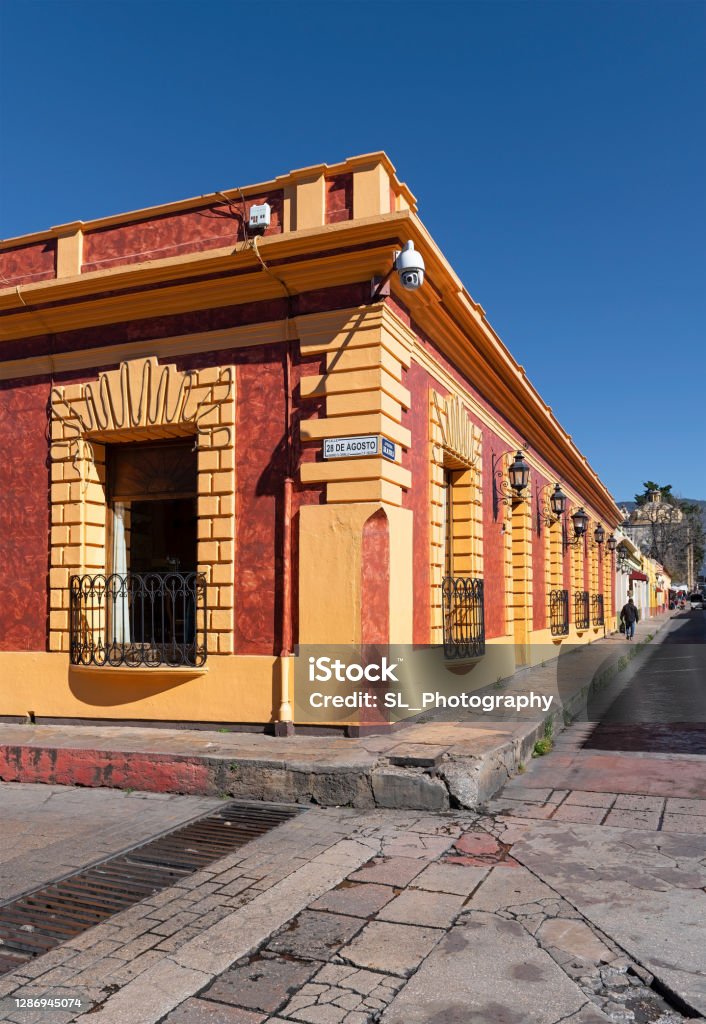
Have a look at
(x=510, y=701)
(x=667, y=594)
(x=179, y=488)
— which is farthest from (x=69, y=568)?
(x=667, y=594)

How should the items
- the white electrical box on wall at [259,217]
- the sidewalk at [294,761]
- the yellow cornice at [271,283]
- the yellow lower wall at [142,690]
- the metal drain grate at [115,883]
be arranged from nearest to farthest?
the metal drain grate at [115,883], the sidewalk at [294,761], the yellow cornice at [271,283], the yellow lower wall at [142,690], the white electrical box on wall at [259,217]

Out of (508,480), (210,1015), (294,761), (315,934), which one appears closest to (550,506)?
(508,480)

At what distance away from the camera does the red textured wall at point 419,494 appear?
889 centimetres

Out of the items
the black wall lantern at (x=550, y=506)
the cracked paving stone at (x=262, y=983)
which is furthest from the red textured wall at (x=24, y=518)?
the black wall lantern at (x=550, y=506)

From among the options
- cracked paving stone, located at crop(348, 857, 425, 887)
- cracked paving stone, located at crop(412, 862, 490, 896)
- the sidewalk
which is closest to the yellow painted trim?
the sidewalk

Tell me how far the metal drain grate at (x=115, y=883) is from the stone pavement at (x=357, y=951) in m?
0.15

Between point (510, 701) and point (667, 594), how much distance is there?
6900cm

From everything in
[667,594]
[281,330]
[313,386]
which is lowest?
[667,594]

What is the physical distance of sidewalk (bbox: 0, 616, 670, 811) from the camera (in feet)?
20.3

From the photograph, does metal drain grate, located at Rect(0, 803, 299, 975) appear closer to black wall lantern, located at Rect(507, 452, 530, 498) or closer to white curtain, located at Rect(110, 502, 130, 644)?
white curtain, located at Rect(110, 502, 130, 644)

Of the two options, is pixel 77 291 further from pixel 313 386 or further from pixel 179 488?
pixel 313 386

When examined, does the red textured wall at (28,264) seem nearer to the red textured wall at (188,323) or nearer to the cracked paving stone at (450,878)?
the red textured wall at (188,323)

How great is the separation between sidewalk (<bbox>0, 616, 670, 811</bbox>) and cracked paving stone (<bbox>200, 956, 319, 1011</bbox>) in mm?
2610

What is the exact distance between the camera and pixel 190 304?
29.2 ft
